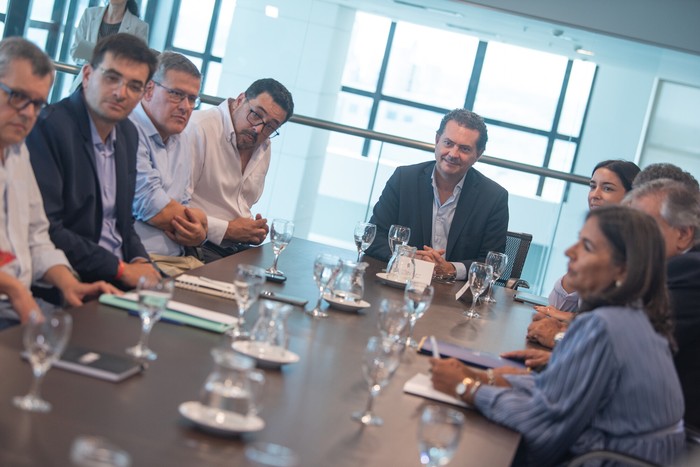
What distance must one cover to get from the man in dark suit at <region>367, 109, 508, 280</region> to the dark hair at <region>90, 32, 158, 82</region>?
1.78m

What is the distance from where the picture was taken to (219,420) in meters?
1.47

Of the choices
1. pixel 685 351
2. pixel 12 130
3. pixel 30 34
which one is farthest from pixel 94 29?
pixel 685 351

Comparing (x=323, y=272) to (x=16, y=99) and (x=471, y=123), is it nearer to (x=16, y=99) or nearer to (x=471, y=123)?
(x=16, y=99)

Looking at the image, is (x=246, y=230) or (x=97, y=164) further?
(x=246, y=230)

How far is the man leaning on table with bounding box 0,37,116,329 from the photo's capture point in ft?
7.60

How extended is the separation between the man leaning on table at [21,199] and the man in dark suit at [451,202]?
7.19 ft

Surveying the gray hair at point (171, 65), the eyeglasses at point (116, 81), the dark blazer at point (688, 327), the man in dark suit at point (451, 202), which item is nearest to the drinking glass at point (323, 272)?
the eyeglasses at point (116, 81)

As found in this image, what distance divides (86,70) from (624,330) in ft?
6.44

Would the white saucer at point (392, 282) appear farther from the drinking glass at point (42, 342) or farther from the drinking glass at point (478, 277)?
the drinking glass at point (42, 342)

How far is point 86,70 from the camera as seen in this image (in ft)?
10.1

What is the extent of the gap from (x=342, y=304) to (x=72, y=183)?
934 mm

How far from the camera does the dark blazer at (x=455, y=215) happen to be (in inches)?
181

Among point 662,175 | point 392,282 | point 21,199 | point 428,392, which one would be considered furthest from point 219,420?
point 662,175

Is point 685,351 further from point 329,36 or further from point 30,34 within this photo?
point 30,34
